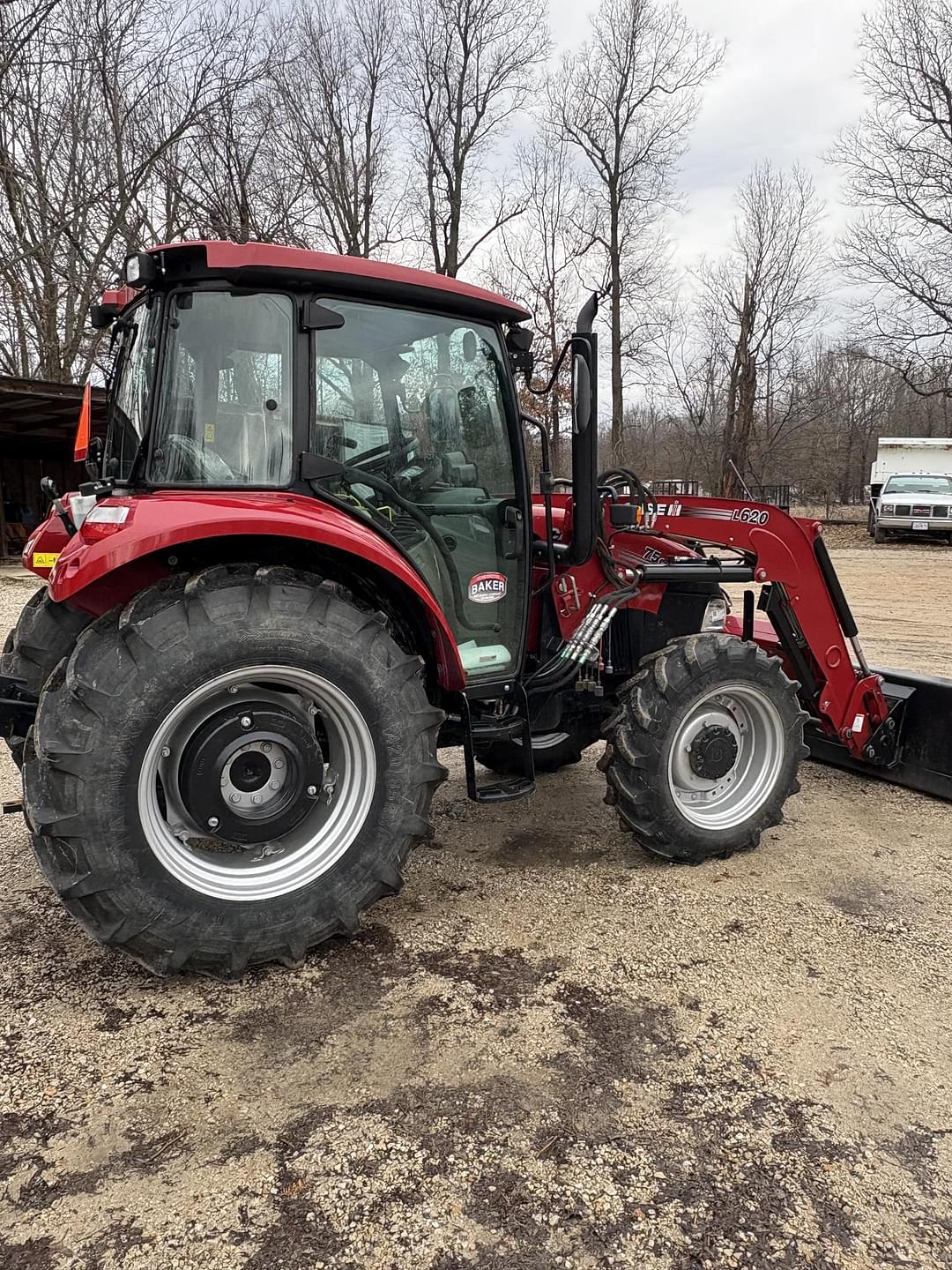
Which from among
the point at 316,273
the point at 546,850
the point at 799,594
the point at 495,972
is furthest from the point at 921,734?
the point at 316,273

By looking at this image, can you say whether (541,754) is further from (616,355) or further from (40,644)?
(616,355)

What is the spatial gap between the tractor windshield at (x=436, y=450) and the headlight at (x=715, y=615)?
1.07m

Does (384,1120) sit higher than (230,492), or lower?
lower

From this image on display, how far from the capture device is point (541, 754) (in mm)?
4477

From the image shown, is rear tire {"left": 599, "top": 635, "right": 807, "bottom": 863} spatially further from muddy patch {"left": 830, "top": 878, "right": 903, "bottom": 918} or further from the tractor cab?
the tractor cab

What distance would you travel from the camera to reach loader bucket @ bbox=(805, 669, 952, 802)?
4.20 m

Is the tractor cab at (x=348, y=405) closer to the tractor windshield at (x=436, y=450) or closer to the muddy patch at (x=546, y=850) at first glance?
the tractor windshield at (x=436, y=450)

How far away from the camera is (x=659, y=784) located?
3395 mm

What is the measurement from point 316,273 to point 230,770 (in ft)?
5.31

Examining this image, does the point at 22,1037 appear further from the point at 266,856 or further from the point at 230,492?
the point at 230,492

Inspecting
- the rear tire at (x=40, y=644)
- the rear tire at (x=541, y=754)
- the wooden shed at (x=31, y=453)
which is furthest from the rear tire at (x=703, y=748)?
the wooden shed at (x=31, y=453)

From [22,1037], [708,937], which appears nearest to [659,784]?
[708,937]

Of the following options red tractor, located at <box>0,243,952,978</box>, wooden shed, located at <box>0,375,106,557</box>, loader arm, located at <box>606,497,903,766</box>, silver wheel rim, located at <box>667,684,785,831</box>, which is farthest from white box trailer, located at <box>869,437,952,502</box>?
red tractor, located at <box>0,243,952,978</box>

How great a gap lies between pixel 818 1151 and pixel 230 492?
243cm
